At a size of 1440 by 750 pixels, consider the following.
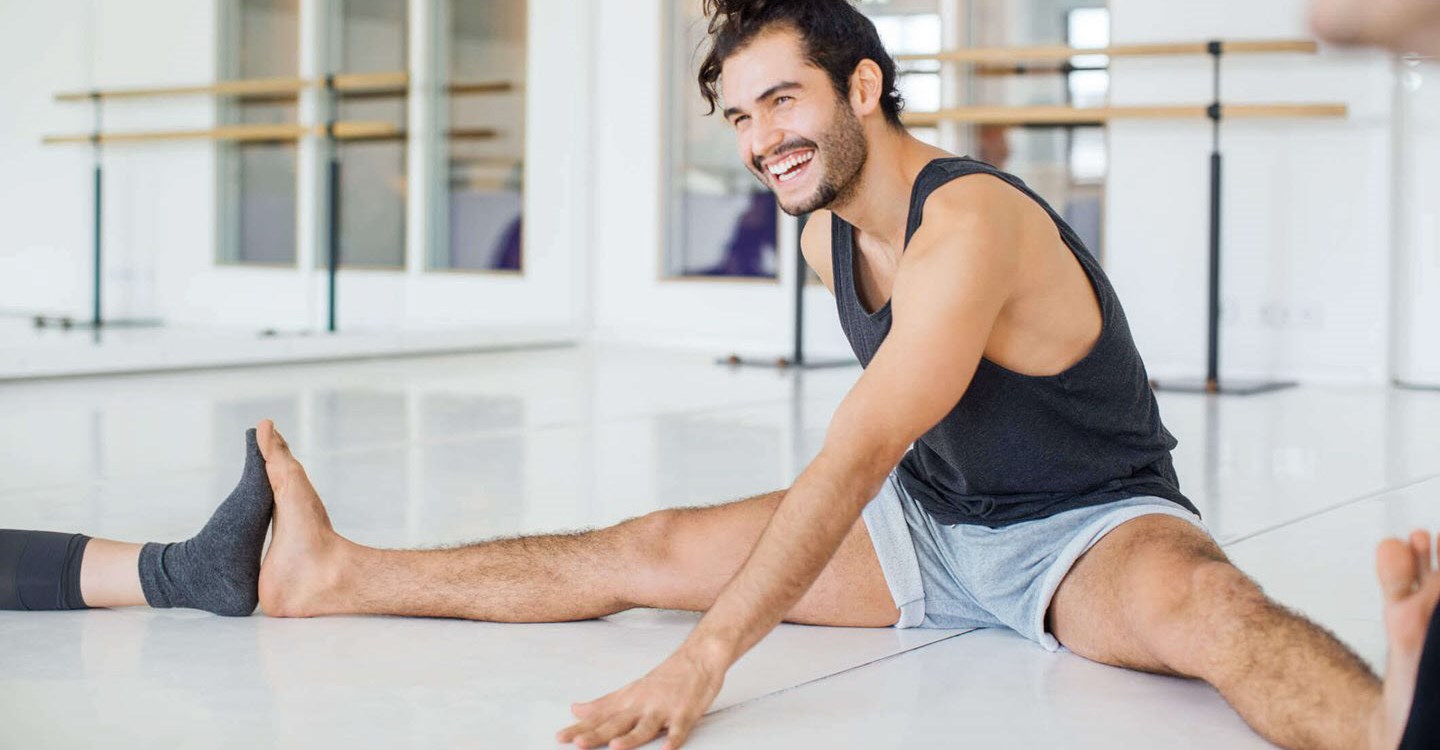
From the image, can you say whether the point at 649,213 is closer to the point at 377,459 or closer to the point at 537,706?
the point at 377,459

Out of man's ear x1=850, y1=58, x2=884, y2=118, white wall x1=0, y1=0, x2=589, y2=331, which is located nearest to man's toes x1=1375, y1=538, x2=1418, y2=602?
man's ear x1=850, y1=58, x2=884, y2=118

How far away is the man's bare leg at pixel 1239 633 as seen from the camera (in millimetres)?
1290

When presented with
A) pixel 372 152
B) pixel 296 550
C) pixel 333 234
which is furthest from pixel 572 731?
pixel 372 152

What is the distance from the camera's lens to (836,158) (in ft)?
6.16

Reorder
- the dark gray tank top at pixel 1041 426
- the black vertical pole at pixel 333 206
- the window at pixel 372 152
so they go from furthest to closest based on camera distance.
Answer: the window at pixel 372 152
the black vertical pole at pixel 333 206
the dark gray tank top at pixel 1041 426

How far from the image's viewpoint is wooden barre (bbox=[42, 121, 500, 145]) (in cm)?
520

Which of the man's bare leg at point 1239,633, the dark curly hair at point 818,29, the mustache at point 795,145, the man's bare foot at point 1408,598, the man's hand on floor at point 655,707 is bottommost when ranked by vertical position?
the man's hand on floor at point 655,707

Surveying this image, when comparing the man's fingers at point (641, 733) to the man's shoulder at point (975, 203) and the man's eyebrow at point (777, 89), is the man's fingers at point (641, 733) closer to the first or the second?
the man's shoulder at point (975, 203)

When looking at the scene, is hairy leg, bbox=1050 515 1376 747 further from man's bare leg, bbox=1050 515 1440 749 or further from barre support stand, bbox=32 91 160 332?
barre support stand, bbox=32 91 160 332

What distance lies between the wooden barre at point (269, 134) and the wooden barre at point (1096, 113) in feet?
6.48

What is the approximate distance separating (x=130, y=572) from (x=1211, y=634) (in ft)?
4.44

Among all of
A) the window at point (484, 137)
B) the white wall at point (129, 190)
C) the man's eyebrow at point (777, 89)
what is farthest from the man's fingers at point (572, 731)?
the window at point (484, 137)

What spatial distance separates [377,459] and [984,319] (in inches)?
92.1

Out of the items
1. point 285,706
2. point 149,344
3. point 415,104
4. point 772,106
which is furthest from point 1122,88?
point 285,706
